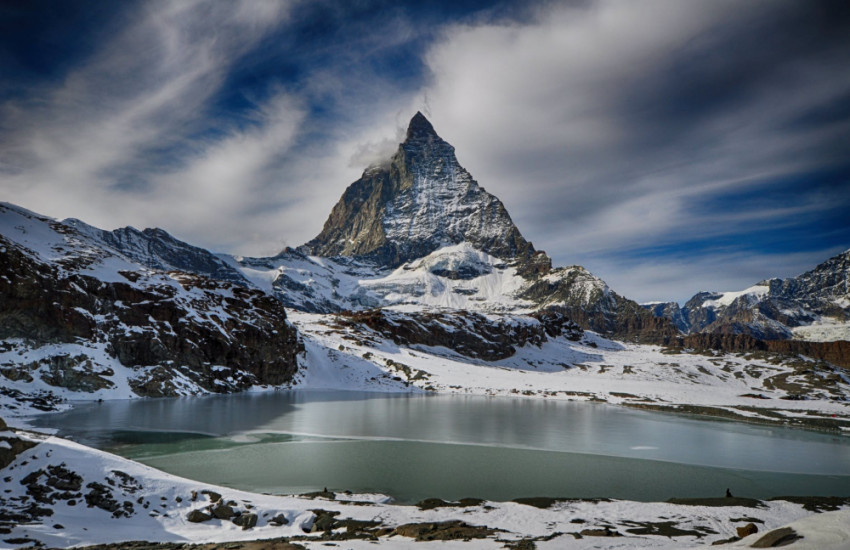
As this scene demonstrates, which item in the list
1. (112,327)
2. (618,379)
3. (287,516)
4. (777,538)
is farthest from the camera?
(618,379)

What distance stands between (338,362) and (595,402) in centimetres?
6289

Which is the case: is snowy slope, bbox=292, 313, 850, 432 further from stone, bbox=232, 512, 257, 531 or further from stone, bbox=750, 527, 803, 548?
stone, bbox=232, 512, 257, 531

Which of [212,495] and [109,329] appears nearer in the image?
[212,495]

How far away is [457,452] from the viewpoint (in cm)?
3650

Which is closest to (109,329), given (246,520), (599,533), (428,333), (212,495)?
(212,495)

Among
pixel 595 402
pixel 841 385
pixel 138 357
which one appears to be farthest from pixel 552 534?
pixel 841 385

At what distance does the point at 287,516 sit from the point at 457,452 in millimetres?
19582

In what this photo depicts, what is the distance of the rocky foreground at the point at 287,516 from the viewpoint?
52.2ft

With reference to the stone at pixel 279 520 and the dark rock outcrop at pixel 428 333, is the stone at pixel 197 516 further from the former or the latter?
the dark rock outcrop at pixel 428 333

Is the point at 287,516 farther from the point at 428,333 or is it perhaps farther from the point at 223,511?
the point at 428,333

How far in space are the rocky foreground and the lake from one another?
12.4 ft

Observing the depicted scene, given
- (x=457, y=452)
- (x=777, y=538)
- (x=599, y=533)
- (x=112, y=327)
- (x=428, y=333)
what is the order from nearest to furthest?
(x=777, y=538) < (x=599, y=533) < (x=457, y=452) < (x=112, y=327) < (x=428, y=333)

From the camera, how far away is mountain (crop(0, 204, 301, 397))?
63812 millimetres

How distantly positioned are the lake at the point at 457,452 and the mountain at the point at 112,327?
10.7 meters
